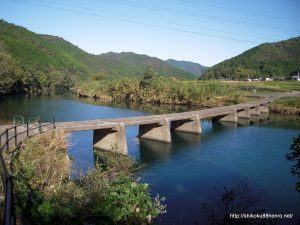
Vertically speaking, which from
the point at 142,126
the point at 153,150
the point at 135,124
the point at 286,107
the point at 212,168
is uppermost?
the point at 135,124

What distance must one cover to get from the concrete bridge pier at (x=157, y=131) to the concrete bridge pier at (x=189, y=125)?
24.4 feet

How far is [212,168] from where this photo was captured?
32000 mm

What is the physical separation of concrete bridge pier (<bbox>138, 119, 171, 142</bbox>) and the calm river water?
1022mm

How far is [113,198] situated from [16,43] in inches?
7422

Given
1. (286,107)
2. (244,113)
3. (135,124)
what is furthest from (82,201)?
(286,107)

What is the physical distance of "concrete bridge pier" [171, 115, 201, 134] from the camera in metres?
48.7

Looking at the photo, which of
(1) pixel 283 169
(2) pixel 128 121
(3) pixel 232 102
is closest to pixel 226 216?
(1) pixel 283 169

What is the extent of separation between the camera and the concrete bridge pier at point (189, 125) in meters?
48.7

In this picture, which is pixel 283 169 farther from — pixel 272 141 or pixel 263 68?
pixel 263 68

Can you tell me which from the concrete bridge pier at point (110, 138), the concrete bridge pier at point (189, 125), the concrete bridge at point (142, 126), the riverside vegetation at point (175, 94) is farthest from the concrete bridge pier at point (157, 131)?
the riverside vegetation at point (175, 94)

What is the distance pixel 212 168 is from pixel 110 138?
35.5ft

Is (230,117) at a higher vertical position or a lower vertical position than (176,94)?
lower

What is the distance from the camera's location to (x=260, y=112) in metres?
74.2

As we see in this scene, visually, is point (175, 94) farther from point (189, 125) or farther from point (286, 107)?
point (189, 125)
